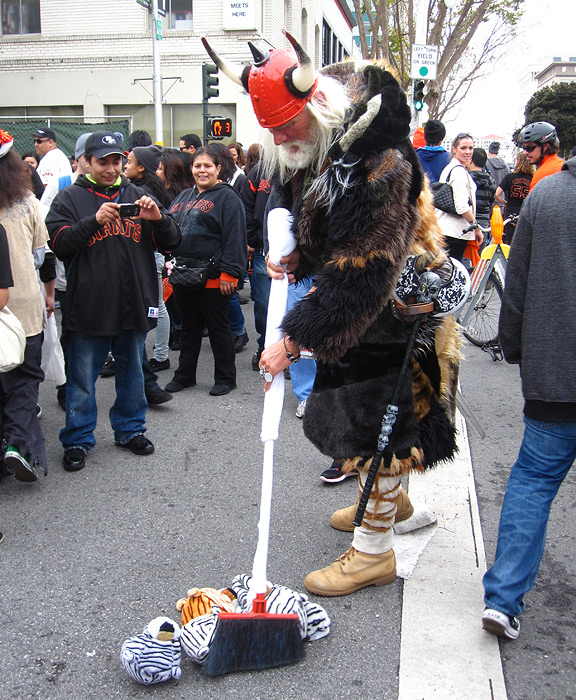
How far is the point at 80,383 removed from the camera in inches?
161

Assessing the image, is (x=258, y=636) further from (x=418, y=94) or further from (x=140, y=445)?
(x=418, y=94)

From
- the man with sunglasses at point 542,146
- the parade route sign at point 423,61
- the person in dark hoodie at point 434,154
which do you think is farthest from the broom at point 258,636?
the parade route sign at point 423,61

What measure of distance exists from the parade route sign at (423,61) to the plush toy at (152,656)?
12830 mm

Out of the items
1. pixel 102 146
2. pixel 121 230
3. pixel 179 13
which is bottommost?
pixel 121 230

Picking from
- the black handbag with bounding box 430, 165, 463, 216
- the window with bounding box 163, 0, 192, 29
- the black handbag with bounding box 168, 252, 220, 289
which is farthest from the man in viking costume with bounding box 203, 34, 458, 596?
the window with bounding box 163, 0, 192, 29

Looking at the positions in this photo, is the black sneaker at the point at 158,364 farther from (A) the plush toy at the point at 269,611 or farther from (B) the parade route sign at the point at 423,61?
(B) the parade route sign at the point at 423,61

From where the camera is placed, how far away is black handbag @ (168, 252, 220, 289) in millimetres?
5453

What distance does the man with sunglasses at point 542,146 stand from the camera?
20.5ft

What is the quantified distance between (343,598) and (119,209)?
239 centimetres

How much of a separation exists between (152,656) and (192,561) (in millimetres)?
786

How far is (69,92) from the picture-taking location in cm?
2102

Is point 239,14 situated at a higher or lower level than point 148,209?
higher

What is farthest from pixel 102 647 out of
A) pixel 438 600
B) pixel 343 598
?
pixel 438 600

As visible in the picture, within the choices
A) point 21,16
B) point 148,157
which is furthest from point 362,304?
point 21,16
